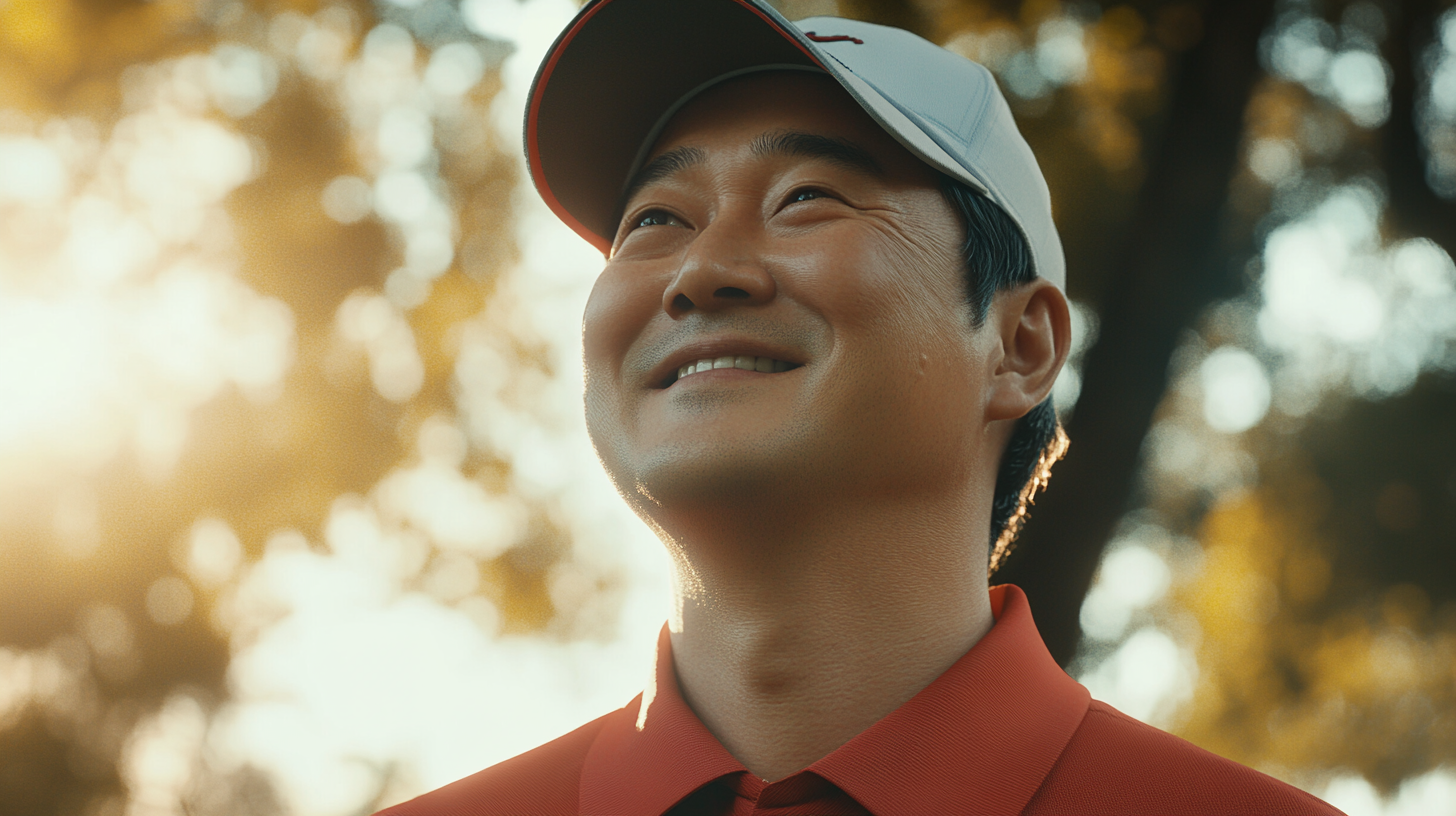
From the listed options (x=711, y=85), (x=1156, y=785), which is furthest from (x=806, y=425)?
(x=711, y=85)

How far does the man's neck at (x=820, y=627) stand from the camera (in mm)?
2002

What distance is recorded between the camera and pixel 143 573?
650cm

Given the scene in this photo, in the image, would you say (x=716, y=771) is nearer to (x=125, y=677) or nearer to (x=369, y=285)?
(x=369, y=285)

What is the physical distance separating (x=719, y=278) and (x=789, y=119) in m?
0.45

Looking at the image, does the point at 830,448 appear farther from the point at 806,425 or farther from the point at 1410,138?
the point at 1410,138

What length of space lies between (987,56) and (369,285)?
3733mm

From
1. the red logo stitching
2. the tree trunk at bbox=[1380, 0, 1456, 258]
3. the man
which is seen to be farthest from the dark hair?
the tree trunk at bbox=[1380, 0, 1456, 258]

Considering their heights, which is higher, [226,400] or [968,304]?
[226,400]

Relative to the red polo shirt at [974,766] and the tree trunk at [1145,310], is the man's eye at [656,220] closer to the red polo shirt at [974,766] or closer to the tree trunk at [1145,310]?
the red polo shirt at [974,766]

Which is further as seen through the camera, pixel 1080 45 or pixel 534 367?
pixel 534 367

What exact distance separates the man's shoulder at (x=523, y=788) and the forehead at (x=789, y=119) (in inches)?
51.0

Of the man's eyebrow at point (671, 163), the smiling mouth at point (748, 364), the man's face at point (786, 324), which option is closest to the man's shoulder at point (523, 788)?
the man's face at point (786, 324)

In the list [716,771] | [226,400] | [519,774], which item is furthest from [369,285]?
[716,771]

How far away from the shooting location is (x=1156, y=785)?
185 centimetres
